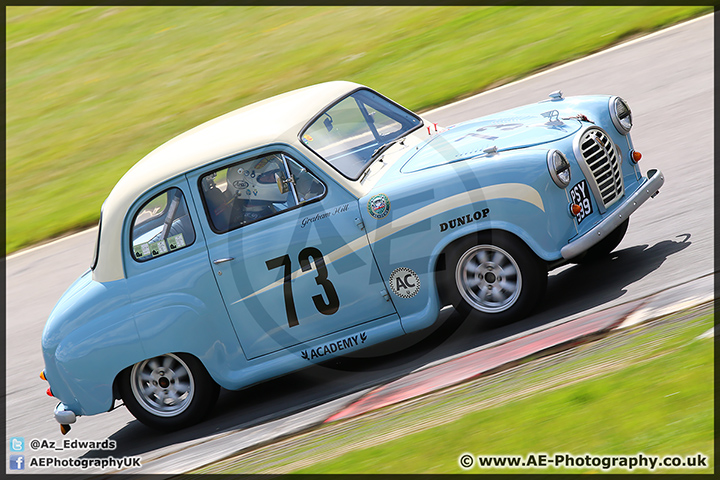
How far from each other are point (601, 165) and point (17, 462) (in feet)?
17.1

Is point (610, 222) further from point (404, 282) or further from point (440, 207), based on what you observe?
point (404, 282)

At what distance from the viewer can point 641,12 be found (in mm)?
13266

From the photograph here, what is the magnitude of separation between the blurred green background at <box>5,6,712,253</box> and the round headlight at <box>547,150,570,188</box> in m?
6.79

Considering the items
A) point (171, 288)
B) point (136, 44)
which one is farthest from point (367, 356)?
point (136, 44)

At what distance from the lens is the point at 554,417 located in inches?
170

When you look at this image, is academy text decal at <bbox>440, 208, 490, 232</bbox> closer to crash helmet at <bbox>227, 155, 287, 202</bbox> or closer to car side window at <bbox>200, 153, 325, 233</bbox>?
car side window at <bbox>200, 153, 325, 233</bbox>

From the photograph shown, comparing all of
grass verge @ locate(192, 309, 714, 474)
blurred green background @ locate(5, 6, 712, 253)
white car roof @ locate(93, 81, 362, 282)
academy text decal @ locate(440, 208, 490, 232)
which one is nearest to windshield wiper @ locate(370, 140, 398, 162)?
white car roof @ locate(93, 81, 362, 282)

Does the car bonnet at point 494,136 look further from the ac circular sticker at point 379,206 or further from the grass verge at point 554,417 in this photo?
the grass verge at point 554,417

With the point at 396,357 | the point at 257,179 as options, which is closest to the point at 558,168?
the point at 396,357

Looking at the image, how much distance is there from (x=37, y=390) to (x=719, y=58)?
8772mm

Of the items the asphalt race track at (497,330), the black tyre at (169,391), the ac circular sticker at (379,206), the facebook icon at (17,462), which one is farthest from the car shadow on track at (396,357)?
the ac circular sticker at (379,206)

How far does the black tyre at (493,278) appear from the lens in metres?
5.80

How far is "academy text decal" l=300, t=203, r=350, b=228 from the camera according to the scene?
6.07 meters

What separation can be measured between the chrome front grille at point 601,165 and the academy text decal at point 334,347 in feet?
6.56
